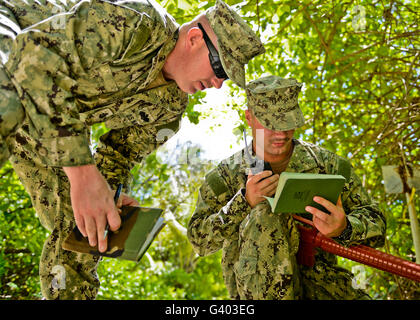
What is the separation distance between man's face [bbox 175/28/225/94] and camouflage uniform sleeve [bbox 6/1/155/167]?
351mm

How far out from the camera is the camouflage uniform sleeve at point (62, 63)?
1.61 metres

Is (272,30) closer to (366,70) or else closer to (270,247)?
(366,70)

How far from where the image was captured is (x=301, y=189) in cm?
204

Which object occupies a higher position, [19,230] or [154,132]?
[154,132]

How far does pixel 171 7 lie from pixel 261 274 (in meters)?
1.91

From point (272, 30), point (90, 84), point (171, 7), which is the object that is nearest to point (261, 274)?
point (90, 84)

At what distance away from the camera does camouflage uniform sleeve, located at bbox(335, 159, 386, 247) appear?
2285 millimetres

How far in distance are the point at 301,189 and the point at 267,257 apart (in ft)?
1.41

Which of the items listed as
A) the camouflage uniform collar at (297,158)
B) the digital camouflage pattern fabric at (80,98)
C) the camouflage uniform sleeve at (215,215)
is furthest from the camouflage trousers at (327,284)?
the digital camouflage pattern fabric at (80,98)

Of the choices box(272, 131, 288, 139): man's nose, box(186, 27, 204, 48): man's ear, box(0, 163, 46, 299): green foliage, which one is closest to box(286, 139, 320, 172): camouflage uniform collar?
box(272, 131, 288, 139): man's nose

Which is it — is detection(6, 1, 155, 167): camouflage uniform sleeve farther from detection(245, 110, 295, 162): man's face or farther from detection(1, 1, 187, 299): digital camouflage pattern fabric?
detection(245, 110, 295, 162): man's face

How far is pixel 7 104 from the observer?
1578 millimetres

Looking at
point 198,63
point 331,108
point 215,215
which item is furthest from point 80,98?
point 331,108

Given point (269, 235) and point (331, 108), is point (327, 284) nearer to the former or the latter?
point (269, 235)
